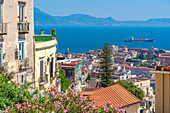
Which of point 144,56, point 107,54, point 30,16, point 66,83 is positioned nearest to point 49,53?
point 30,16

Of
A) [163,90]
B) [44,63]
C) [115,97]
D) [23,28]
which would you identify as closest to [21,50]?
[23,28]

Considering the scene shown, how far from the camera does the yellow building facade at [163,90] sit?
1027 cm

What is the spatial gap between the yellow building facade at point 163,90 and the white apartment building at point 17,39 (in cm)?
401

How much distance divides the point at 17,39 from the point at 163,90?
4.50 metres

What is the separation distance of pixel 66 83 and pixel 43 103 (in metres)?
13.7

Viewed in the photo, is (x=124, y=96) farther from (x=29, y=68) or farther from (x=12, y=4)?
(x=12, y=4)

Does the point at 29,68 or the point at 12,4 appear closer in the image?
the point at 12,4

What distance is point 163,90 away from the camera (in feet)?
34.0

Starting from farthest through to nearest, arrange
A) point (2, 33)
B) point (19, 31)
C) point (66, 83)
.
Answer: point (66, 83) < point (19, 31) < point (2, 33)

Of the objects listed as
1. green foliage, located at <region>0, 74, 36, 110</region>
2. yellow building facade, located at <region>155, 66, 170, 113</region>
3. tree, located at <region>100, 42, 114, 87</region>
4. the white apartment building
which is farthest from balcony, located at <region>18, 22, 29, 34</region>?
tree, located at <region>100, 42, 114, 87</region>

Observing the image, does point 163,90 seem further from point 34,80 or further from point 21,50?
point 21,50

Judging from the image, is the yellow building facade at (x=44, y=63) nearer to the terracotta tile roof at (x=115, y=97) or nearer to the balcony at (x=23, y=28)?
the balcony at (x=23, y=28)

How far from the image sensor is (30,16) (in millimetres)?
12125

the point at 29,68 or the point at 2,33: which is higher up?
the point at 2,33
